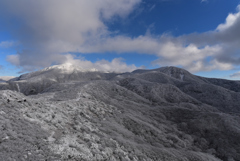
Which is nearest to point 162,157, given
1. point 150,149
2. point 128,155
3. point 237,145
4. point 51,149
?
point 150,149

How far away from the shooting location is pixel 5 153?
7930mm

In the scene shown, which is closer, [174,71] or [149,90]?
[149,90]

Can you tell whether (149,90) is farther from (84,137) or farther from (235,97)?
(84,137)

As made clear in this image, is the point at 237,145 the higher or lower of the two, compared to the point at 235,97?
lower

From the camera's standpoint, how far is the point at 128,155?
45.2 feet

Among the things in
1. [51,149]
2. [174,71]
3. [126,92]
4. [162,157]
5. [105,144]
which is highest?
[174,71]

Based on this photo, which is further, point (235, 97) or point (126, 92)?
point (235, 97)

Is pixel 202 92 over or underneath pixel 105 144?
over

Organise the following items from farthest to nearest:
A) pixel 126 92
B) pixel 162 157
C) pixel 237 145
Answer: pixel 126 92 < pixel 237 145 < pixel 162 157

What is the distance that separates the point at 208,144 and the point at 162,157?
1668cm

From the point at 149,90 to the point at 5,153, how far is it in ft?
218

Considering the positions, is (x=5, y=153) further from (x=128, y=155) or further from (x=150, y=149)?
(x=150, y=149)

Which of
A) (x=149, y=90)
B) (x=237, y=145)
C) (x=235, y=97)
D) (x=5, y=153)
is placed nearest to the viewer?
(x=5, y=153)

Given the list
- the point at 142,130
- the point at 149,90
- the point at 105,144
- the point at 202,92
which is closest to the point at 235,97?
the point at 202,92
